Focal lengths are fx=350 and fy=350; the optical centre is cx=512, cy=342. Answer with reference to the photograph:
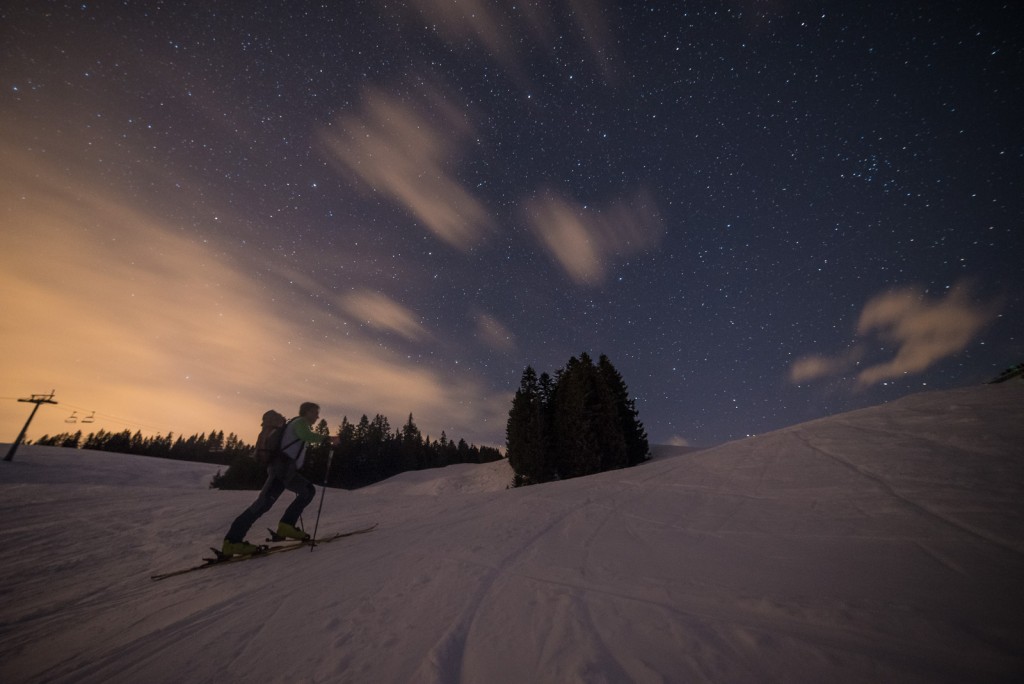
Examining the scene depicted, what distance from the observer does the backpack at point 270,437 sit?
7.05 metres

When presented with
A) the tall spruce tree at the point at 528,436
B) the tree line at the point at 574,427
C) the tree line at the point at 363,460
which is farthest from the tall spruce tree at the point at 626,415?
the tree line at the point at 363,460

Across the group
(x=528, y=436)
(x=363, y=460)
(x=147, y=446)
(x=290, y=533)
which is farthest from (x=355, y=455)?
(x=147, y=446)

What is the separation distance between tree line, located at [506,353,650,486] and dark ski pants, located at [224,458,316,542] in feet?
71.5

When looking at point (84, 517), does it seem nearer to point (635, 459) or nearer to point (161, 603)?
point (161, 603)

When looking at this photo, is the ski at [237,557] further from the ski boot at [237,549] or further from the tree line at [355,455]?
the tree line at [355,455]

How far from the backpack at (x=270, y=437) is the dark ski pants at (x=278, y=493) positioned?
0.56ft

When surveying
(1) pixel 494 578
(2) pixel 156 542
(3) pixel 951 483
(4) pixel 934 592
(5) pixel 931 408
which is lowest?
(2) pixel 156 542

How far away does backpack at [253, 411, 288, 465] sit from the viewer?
705cm

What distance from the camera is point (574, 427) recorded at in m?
27.8

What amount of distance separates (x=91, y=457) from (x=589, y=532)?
60288 mm

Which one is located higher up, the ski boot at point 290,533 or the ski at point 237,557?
the ski boot at point 290,533

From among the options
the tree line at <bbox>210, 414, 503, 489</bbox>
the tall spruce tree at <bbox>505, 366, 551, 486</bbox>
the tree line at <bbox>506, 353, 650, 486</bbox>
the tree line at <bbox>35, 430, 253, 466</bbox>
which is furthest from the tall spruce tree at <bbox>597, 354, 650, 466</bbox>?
the tree line at <bbox>35, 430, 253, 466</bbox>

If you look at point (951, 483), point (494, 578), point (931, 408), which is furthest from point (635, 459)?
point (494, 578)

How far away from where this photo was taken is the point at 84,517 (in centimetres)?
937
